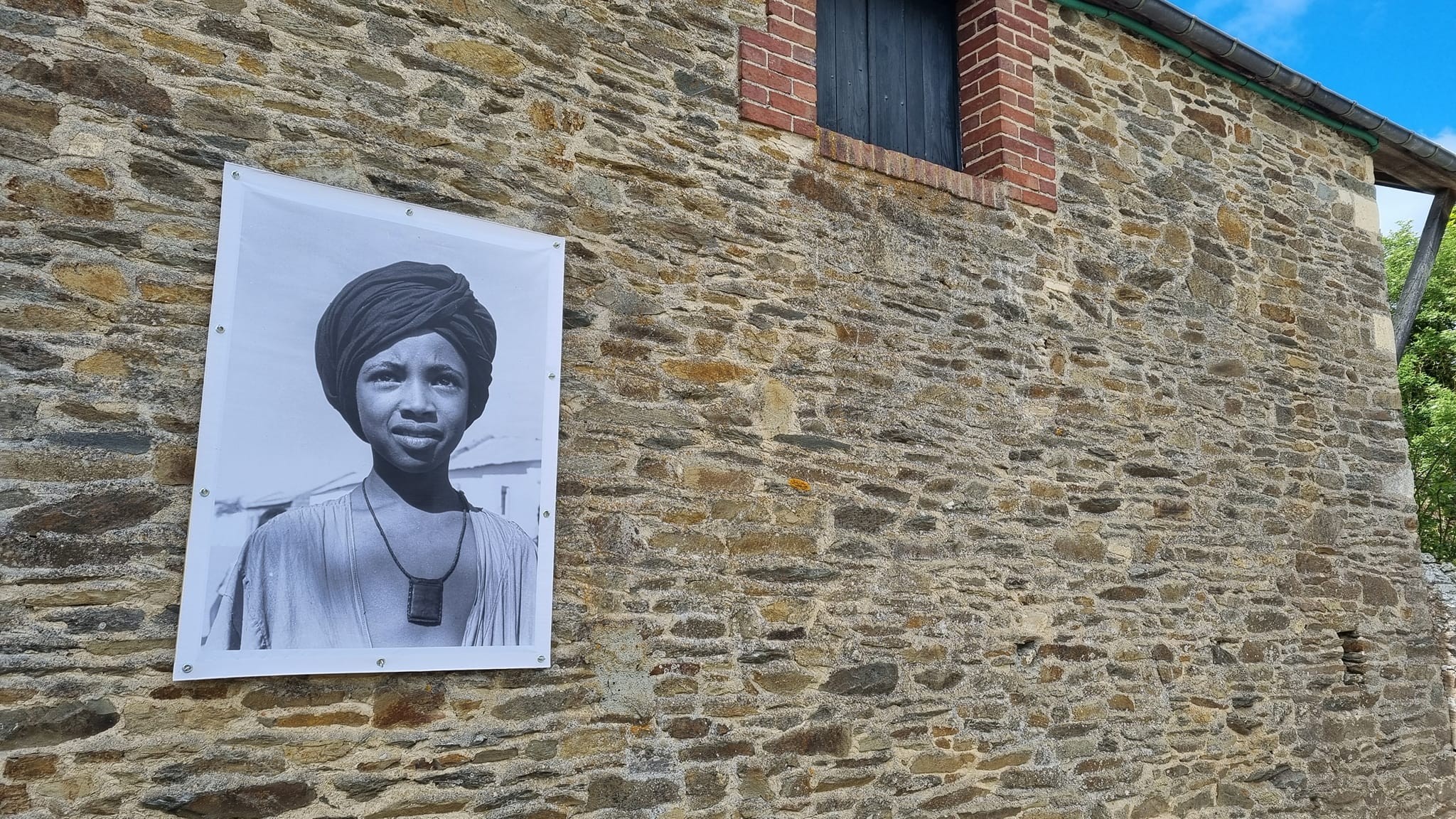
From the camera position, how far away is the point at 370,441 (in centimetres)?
329

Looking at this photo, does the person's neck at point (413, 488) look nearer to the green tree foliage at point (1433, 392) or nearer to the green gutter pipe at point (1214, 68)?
the green gutter pipe at point (1214, 68)

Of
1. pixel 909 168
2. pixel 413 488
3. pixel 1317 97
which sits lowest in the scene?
pixel 413 488

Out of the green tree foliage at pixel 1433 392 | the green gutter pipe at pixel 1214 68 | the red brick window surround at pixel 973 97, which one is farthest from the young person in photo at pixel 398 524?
the green tree foliage at pixel 1433 392

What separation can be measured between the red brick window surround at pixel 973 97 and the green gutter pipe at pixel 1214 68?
0.31m

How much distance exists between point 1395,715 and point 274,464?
6058 mm

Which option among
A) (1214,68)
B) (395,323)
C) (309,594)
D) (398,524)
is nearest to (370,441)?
(398,524)

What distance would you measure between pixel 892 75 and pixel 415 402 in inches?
115

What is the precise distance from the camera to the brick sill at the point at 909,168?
4477 mm

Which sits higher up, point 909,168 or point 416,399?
point 909,168

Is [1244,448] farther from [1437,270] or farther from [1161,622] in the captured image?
[1437,270]

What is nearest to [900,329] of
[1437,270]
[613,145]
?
[613,145]

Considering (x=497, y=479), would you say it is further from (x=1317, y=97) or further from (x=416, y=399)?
(x=1317, y=97)

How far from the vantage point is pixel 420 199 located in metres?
3.53

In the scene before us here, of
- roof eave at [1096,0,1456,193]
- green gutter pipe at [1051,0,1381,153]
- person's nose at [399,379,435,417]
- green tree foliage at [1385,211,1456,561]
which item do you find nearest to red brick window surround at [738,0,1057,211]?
green gutter pipe at [1051,0,1381,153]
